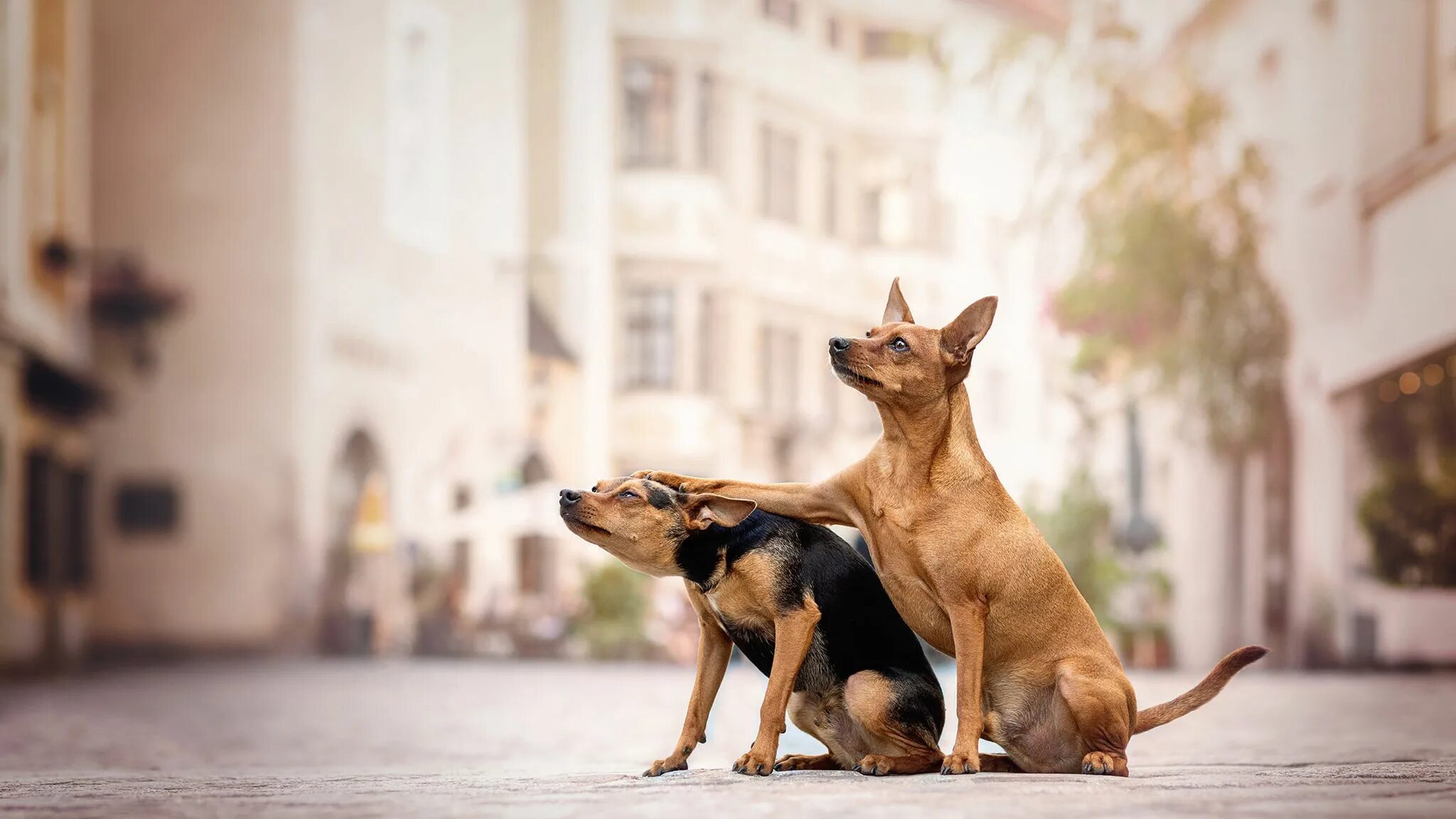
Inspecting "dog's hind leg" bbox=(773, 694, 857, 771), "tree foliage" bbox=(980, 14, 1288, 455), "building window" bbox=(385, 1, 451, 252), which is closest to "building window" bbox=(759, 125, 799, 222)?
"building window" bbox=(385, 1, 451, 252)

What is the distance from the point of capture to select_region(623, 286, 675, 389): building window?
23.2 meters

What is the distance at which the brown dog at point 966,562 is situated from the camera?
4.25 m

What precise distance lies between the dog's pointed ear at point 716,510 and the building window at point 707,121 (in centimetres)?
1886

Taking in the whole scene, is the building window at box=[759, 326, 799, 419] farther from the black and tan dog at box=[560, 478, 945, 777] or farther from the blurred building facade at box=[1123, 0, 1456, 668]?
the black and tan dog at box=[560, 478, 945, 777]

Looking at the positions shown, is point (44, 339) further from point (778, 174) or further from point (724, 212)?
point (778, 174)

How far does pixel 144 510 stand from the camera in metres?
19.2

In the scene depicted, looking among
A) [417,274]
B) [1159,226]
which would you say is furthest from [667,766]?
[417,274]

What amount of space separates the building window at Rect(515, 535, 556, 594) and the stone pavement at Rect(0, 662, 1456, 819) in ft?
19.9

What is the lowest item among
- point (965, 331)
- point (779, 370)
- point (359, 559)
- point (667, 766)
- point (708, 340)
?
point (359, 559)

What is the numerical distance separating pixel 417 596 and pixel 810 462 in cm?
621

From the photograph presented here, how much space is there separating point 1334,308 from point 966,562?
12951 millimetres

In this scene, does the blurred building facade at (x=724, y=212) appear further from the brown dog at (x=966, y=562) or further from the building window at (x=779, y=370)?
the brown dog at (x=966, y=562)

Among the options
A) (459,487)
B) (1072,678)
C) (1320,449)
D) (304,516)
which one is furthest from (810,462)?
(1072,678)

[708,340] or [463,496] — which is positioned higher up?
[708,340]
